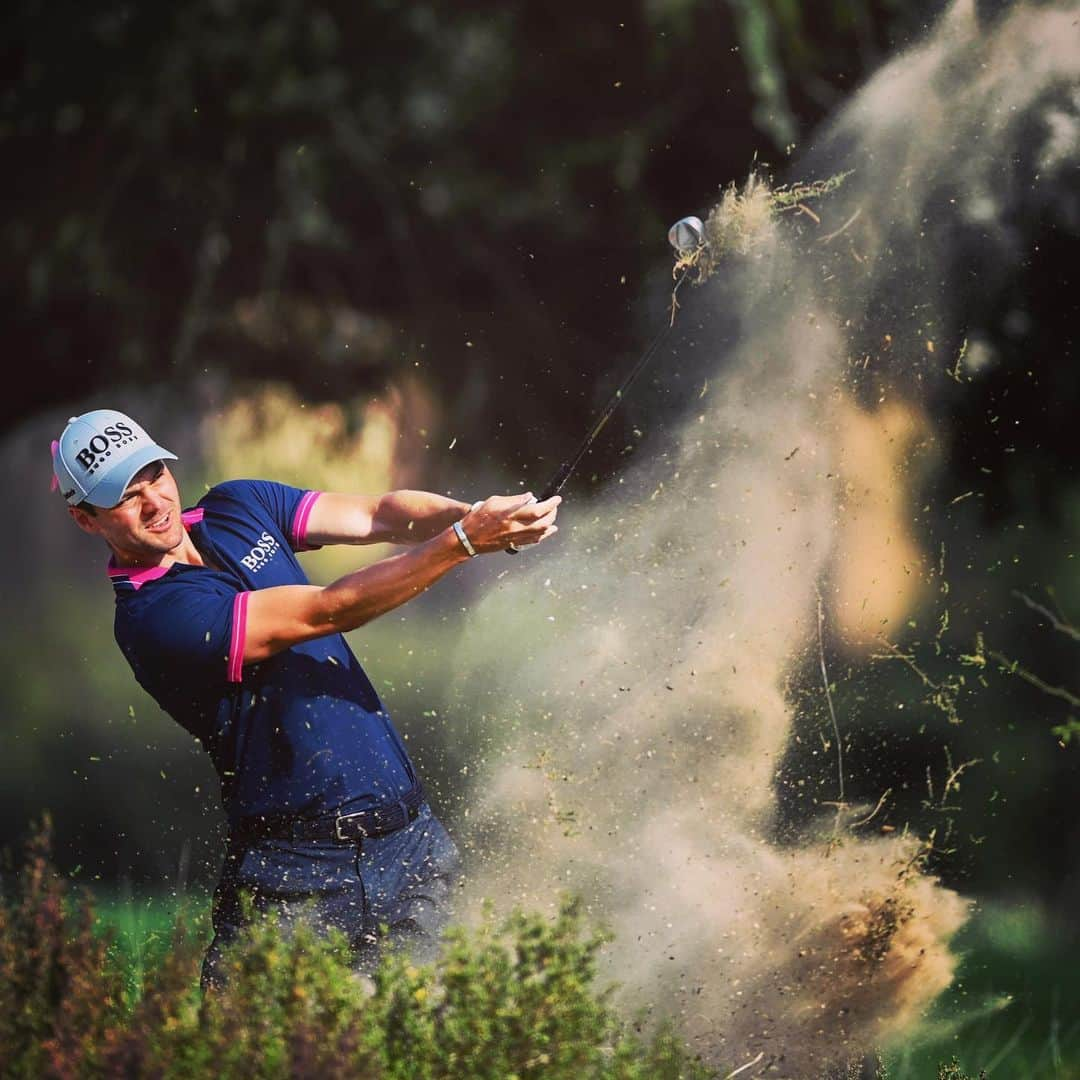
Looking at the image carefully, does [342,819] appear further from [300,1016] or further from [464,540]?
[464,540]

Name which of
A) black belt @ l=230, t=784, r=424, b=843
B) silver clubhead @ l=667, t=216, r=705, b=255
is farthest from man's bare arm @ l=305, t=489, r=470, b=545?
silver clubhead @ l=667, t=216, r=705, b=255

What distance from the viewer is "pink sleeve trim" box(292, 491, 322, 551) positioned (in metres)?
4.29

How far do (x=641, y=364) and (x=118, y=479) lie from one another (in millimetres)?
1463

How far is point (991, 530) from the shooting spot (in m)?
4.22

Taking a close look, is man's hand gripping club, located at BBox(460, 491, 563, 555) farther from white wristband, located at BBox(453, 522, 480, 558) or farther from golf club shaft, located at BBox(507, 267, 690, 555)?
golf club shaft, located at BBox(507, 267, 690, 555)

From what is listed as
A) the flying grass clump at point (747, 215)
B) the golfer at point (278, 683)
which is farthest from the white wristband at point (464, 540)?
the flying grass clump at point (747, 215)

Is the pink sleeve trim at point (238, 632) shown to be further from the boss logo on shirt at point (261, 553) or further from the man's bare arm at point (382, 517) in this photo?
the man's bare arm at point (382, 517)

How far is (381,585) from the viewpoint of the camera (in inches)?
147

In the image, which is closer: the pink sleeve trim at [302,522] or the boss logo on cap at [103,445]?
the boss logo on cap at [103,445]

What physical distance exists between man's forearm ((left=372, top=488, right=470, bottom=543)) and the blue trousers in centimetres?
79

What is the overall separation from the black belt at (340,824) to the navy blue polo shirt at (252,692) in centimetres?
2

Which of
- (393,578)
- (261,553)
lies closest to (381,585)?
(393,578)

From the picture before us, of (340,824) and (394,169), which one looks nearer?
(340,824)

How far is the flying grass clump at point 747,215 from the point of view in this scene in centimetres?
433
